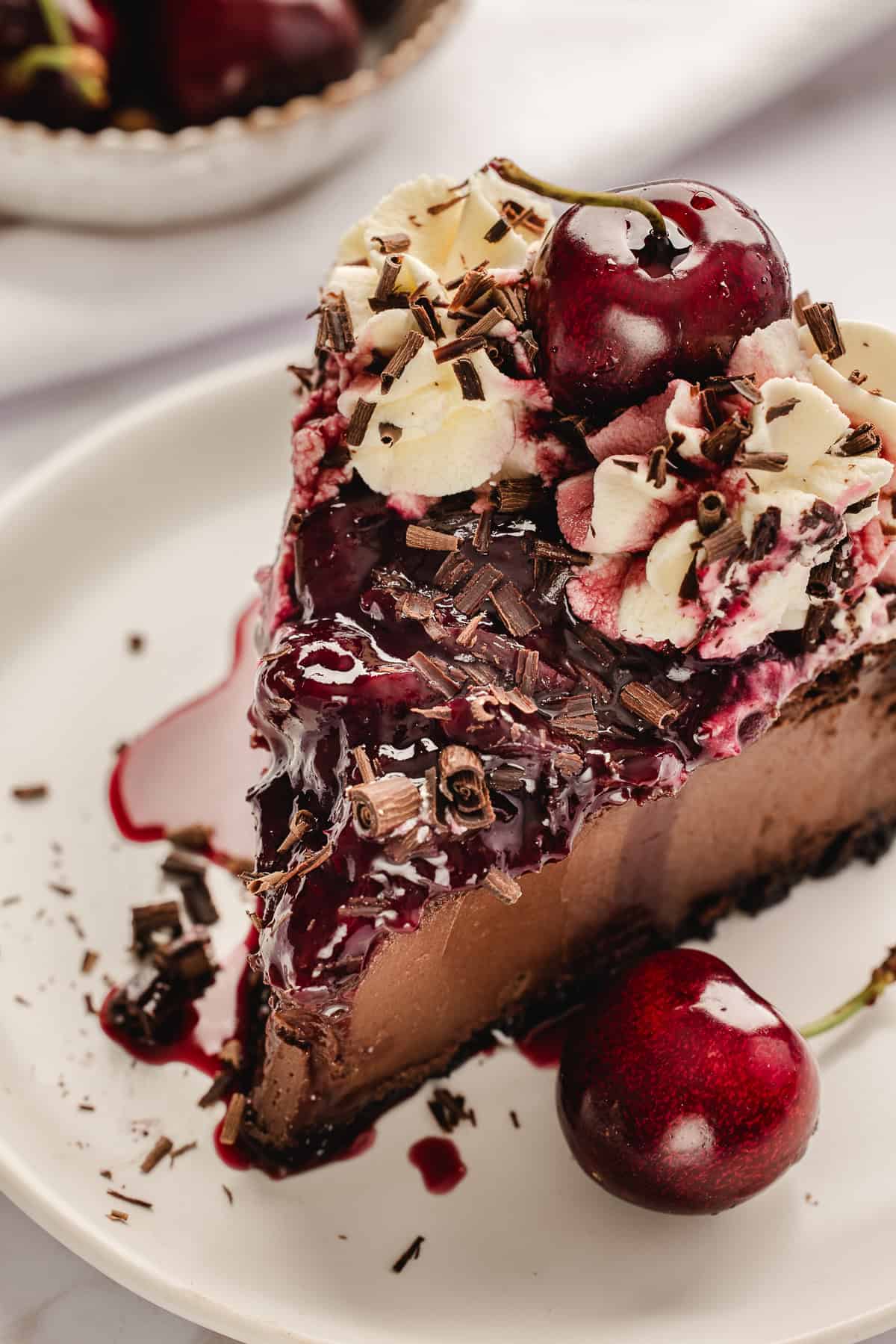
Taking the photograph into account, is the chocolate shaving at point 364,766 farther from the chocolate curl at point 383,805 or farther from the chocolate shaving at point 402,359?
the chocolate shaving at point 402,359

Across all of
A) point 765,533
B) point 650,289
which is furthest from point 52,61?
point 765,533

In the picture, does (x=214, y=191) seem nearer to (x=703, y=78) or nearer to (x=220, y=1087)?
(x=703, y=78)

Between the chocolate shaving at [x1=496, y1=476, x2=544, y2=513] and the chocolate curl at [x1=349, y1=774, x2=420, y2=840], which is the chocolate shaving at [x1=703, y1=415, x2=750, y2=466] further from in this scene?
the chocolate curl at [x1=349, y1=774, x2=420, y2=840]

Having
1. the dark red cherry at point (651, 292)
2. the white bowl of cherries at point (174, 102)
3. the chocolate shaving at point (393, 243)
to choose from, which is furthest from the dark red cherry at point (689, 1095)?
the white bowl of cherries at point (174, 102)

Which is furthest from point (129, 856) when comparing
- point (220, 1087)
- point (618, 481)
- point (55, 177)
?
point (55, 177)

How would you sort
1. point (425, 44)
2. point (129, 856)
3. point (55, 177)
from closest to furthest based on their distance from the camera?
point (129, 856) < point (55, 177) < point (425, 44)

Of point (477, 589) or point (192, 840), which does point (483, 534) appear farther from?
point (192, 840)

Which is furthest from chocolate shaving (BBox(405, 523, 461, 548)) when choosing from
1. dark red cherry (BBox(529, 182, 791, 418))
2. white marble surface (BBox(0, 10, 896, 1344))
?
white marble surface (BBox(0, 10, 896, 1344))
